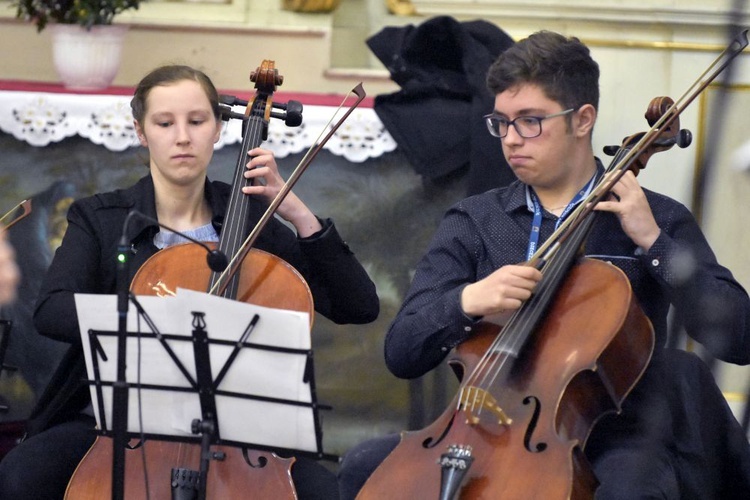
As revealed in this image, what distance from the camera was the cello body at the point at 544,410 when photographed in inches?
65.8

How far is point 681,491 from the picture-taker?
6.07 feet

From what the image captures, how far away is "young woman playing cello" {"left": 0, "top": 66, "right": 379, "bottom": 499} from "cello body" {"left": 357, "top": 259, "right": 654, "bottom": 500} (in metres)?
0.31

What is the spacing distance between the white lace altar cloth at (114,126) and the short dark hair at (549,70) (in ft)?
2.66

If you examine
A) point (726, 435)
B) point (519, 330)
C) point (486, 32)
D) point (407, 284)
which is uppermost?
point (486, 32)

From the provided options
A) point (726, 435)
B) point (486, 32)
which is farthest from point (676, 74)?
point (726, 435)

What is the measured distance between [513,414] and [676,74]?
5.92 feet

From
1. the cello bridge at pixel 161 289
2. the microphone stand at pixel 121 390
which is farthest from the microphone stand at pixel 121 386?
the cello bridge at pixel 161 289

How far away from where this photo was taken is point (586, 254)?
201cm

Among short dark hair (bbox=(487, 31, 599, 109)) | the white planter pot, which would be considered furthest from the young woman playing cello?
the white planter pot

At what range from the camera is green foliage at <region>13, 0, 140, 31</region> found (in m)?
3.00

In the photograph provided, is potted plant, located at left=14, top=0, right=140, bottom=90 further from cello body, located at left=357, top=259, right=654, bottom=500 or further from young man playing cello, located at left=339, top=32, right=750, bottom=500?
cello body, located at left=357, top=259, right=654, bottom=500

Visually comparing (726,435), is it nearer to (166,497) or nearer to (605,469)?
(605,469)

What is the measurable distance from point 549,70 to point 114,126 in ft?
4.21

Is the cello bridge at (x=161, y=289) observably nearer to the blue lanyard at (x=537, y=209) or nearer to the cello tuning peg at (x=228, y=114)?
the cello tuning peg at (x=228, y=114)
